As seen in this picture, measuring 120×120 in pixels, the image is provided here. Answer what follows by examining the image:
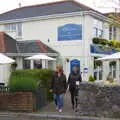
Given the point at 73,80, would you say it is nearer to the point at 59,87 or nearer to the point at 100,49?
the point at 59,87

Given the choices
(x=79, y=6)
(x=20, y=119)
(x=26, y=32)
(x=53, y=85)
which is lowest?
(x=20, y=119)

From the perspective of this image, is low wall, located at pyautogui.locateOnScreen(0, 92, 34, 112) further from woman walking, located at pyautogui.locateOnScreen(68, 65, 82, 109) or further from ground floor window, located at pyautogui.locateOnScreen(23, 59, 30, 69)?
ground floor window, located at pyautogui.locateOnScreen(23, 59, 30, 69)

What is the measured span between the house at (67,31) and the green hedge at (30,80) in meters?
10.5

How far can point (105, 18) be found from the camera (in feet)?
101

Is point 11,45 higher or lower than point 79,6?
lower

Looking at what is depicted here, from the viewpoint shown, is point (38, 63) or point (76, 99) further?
point (38, 63)

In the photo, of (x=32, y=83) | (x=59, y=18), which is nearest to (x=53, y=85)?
(x=32, y=83)

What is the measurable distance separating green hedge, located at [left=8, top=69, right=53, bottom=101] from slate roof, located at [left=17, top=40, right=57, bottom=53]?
11524 mm

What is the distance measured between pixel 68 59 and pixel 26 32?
5.06m

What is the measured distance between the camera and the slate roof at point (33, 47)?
29516 millimetres

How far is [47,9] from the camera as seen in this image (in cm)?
3231

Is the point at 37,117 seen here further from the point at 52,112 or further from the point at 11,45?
the point at 11,45

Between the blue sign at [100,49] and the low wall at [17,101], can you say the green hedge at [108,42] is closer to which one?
the blue sign at [100,49]

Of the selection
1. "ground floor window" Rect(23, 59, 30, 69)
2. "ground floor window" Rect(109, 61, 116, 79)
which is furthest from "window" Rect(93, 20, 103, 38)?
"ground floor window" Rect(23, 59, 30, 69)
